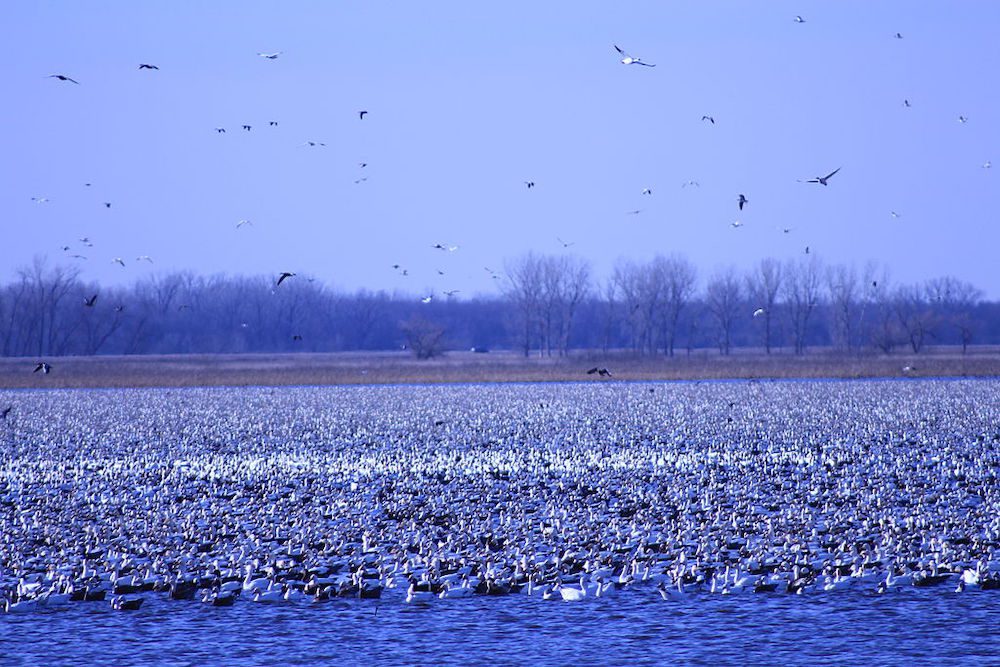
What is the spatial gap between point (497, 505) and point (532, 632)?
571 cm

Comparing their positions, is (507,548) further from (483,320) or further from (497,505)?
(483,320)

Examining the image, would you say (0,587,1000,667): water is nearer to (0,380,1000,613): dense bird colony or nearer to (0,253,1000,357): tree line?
(0,380,1000,613): dense bird colony

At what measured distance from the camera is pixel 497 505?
15.5 metres

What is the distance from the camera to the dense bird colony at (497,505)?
11258 millimetres

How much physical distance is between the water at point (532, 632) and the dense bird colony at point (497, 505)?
1.12 feet

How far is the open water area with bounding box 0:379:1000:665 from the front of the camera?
952 centimetres

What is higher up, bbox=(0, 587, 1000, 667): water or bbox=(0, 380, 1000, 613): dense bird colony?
bbox=(0, 380, 1000, 613): dense bird colony

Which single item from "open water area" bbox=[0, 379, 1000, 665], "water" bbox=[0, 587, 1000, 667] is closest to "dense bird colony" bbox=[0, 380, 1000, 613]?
"open water area" bbox=[0, 379, 1000, 665]

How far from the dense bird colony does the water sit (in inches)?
13.4

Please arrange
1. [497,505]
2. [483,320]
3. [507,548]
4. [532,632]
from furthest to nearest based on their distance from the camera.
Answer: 1. [483,320]
2. [497,505]
3. [507,548]
4. [532,632]

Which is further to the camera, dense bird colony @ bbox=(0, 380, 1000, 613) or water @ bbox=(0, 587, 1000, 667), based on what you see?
dense bird colony @ bbox=(0, 380, 1000, 613)

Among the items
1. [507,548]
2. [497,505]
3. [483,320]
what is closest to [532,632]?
[507,548]

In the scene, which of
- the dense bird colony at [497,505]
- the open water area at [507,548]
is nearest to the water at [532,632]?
the open water area at [507,548]

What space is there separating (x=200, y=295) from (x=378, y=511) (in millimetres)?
133441
